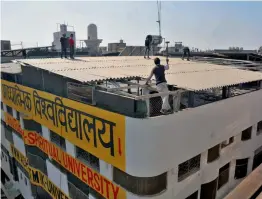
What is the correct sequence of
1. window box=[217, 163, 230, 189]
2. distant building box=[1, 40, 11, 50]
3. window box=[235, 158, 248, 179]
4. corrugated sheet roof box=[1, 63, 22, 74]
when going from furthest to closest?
distant building box=[1, 40, 11, 50] → corrugated sheet roof box=[1, 63, 22, 74] → window box=[235, 158, 248, 179] → window box=[217, 163, 230, 189]

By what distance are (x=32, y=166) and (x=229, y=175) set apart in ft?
37.9

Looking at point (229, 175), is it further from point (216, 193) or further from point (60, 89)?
point (60, 89)

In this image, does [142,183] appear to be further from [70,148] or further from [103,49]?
[103,49]

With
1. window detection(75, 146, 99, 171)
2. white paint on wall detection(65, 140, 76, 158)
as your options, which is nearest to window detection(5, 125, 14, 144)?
white paint on wall detection(65, 140, 76, 158)

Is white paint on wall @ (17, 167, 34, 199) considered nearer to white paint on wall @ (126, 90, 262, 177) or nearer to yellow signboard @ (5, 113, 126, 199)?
yellow signboard @ (5, 113, 126, 199)

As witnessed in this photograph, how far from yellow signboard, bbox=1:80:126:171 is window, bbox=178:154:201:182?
8.55 ft

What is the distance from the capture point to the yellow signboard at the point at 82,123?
7.91 metres

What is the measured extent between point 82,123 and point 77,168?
2469mm

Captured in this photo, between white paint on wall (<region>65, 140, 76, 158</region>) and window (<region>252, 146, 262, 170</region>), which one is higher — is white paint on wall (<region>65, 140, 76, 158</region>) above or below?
above

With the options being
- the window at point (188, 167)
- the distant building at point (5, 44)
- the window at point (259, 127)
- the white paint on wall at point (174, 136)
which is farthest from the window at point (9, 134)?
the window at point (259, 127)

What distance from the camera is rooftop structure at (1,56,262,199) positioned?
300 inches

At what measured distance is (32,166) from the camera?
47.9ft

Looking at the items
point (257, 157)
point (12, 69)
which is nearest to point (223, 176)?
point (257, 157)

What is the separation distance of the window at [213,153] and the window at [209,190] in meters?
1.15
